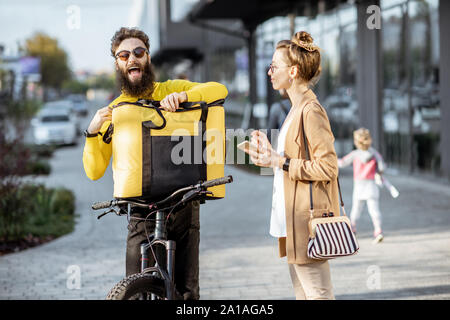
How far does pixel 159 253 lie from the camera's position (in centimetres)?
344

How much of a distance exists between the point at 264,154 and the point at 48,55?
7716 cm

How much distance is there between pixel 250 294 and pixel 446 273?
1.85 metres

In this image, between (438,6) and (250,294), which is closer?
(250,294)

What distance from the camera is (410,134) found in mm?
14812

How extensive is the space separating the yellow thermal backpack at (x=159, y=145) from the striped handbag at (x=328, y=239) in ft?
1.66

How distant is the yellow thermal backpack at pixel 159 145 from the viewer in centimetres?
321

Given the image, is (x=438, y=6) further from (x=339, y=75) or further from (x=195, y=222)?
(x=195, y=222)

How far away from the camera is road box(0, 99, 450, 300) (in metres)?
6.00

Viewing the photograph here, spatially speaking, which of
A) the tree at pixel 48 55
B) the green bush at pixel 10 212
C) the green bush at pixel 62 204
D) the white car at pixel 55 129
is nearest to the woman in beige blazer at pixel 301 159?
the green bush at pixel 10 212

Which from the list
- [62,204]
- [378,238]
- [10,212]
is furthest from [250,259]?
[62,204]

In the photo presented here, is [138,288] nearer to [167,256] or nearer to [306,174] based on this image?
[167,256]

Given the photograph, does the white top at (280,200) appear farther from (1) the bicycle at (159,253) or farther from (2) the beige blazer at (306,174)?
(1) the bicycle at (159,253)

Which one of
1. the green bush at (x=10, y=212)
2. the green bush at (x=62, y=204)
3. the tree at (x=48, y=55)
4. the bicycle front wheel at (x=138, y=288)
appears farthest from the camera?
the tree at (x=48, y=55)
